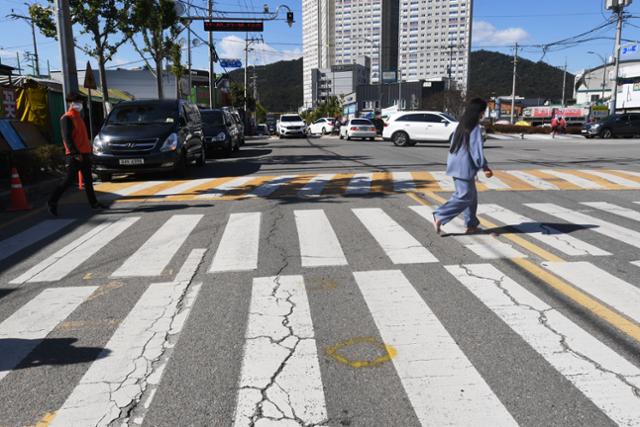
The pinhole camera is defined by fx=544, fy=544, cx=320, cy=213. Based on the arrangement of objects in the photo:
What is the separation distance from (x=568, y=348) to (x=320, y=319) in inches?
65.6

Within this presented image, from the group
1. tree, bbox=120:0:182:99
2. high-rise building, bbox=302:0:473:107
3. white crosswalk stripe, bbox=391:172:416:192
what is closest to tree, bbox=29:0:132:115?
tree, bbox=120:0:182:99

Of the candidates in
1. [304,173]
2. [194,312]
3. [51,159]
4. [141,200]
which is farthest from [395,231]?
[51,159]

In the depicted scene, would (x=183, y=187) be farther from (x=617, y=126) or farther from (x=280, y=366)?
(x=617, y=126)

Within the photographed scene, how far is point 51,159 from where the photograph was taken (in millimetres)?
12625

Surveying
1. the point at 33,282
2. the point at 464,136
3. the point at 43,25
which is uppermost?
the point at 43,25

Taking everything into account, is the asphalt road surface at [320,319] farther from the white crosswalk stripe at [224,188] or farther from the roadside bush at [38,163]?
the roadside bush at [38,163]

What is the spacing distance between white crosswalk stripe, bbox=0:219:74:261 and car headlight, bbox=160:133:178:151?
15.6 ft

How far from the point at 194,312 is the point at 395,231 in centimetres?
341

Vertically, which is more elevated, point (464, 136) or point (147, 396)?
point (464, 136)

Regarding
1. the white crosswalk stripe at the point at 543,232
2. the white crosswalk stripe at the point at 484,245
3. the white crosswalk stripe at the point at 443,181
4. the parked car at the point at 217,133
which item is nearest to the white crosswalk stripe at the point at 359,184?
the white crosswalk stripe at the point at 443,181

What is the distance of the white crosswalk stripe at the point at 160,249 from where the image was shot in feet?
17.5

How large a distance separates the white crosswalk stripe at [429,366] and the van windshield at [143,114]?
401 inches

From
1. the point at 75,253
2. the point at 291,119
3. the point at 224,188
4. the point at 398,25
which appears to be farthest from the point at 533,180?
the point at 398,25

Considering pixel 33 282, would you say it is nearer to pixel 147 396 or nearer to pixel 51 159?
pixel 147 396
